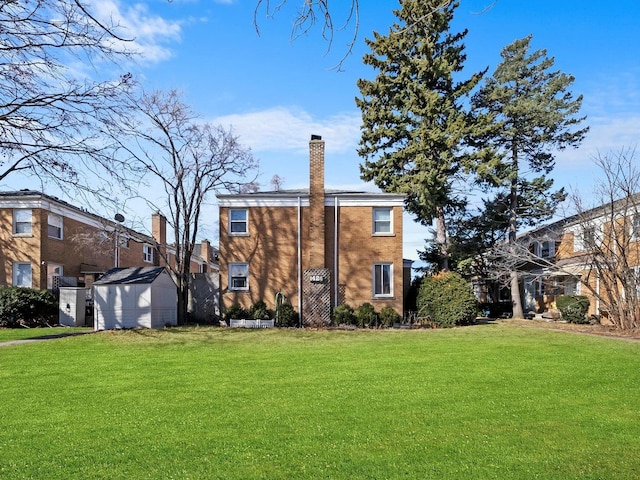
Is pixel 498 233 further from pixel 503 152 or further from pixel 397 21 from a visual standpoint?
pixel 397 21

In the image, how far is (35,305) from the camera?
23.0 m

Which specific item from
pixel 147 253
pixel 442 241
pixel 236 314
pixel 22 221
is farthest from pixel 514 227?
pixel 22 221

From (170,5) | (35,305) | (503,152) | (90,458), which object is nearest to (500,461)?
(90,458)

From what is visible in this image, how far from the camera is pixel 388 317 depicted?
2298cm

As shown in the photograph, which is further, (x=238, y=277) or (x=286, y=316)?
(x=238, y=277)

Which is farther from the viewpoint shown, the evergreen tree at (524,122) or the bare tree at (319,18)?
the evergreen tree at (524,122)

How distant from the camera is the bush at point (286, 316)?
22591 millimetres

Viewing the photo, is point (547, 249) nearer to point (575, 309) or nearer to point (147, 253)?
point (575, 309)

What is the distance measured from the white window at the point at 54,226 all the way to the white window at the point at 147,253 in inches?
448

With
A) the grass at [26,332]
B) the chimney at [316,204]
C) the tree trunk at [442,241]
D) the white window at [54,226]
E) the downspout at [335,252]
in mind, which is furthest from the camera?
the tree trunk at [442,241]

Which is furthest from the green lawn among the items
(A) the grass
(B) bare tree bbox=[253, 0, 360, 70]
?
(A) the grass

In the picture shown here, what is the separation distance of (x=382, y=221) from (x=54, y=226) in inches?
708

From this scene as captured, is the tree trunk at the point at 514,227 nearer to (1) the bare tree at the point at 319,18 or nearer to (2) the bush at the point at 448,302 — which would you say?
(2) the bush at the point at 448,302

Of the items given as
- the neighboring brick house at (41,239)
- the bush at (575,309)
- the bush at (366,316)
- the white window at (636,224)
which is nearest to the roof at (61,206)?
the neighboring brick house at (41,239)
